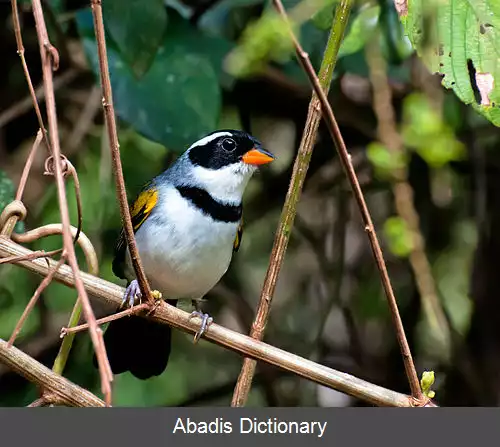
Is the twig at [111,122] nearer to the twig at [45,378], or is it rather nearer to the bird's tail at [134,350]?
the twig at [45,378]

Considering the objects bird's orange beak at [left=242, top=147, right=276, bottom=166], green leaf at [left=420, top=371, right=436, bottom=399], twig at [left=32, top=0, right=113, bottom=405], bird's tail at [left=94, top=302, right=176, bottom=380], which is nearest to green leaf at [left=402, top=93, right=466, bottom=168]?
bird's orange beak at [left=242, top=147, right=276, bottom=166]

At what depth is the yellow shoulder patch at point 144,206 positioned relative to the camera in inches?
91.3

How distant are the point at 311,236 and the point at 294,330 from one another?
0.37 meters

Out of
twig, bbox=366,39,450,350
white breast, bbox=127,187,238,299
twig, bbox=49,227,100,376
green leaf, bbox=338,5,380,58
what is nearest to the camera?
twig, bbox=49,227,100,376

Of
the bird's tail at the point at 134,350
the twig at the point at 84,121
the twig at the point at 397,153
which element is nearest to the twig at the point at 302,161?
the bird's tail at the point at 134,350

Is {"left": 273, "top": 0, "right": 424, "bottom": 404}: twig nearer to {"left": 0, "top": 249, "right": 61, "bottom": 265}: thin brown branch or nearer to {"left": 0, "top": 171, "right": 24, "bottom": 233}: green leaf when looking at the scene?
{"left": 0, "top": 249, "right": 61, "bottom": 265}: thin brown branch

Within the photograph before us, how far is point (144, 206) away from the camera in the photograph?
Answer: 92.0 inches

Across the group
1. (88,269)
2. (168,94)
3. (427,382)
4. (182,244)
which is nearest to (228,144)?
(168,94)

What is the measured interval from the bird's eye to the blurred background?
60mm

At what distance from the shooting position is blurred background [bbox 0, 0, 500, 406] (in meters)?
2.43

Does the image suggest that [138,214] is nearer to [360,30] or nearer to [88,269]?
[88,269]

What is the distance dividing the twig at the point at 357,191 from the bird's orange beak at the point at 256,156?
0.94m
